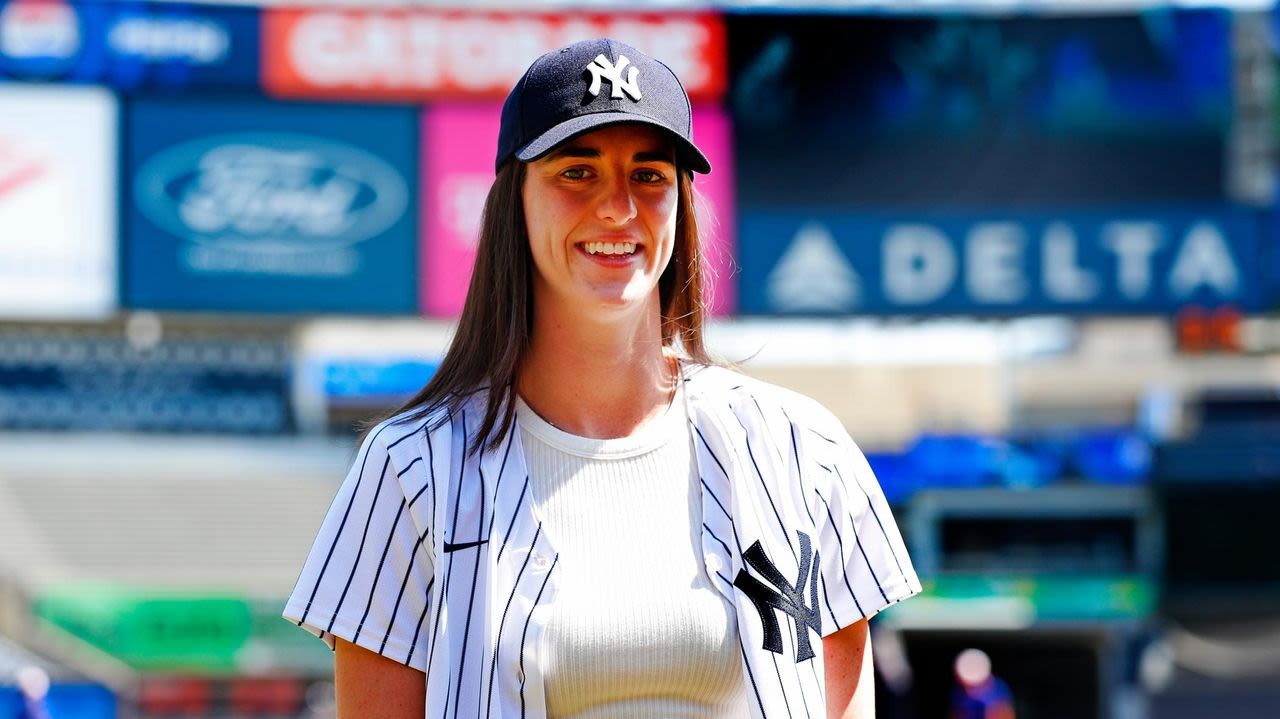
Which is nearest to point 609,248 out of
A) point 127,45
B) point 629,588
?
point 629,588

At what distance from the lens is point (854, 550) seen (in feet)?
6.13

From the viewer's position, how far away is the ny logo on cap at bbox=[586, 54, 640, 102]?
1.81 meters

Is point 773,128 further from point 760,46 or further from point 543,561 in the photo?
point 543,561

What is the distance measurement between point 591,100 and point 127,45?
1584cm

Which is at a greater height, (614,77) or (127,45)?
(127,45)

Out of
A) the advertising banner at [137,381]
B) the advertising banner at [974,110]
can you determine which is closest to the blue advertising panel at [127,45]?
the advertising banner at [137,381]

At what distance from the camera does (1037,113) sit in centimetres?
1700

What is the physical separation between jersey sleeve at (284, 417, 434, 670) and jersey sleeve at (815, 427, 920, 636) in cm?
44

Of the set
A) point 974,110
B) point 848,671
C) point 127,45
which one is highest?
point 127,45

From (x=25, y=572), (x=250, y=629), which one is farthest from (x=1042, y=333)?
(x=25, y=572)

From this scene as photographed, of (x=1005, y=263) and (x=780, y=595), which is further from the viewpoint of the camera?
(x=1005, y=263)

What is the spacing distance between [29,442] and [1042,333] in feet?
56.3

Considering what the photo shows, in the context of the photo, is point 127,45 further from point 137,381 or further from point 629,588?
point 629,588

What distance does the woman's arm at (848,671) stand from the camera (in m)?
1.88
